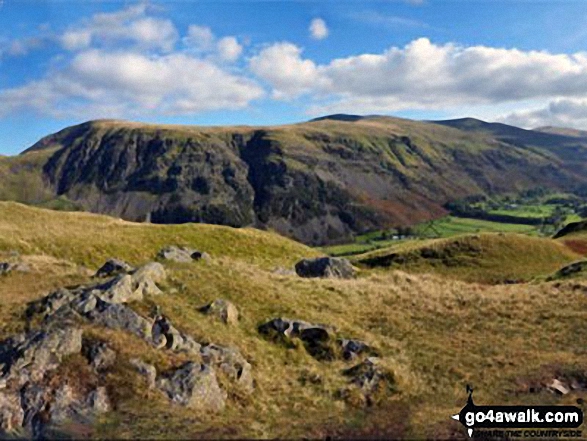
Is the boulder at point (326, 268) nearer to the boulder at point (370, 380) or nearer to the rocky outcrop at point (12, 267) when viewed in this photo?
the boulder at point (370, 380)

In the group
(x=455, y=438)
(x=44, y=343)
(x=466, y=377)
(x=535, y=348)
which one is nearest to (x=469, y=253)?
(x=535, y=348)

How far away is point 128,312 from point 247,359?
7066 millimetres

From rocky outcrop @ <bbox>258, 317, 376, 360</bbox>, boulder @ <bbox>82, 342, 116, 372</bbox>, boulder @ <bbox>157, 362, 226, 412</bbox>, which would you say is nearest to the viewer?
boulder @ <bbox>157, 362, 226, 412</bbox>

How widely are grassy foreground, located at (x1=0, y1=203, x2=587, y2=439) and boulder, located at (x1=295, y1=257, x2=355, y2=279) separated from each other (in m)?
3.96

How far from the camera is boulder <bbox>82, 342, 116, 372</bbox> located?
77.6 feet

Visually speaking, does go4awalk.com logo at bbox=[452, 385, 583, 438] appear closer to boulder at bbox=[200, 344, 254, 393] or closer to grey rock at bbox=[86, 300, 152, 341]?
boulder at bbox=[200, 344, 254, 393]

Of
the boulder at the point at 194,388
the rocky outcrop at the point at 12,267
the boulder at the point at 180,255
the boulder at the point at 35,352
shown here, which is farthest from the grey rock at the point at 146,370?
the boulder at the point at 180,255

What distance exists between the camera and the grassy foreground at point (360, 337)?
22.2 meters

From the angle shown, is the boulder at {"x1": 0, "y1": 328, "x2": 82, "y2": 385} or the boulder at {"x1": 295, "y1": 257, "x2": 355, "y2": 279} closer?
the boulder at {"x1": 0, "y1": 328, "x2": 82, "y2": 385}

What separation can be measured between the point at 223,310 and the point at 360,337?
892 cm

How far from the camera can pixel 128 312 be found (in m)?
27.7

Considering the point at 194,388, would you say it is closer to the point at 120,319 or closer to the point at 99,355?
the point at 99,355

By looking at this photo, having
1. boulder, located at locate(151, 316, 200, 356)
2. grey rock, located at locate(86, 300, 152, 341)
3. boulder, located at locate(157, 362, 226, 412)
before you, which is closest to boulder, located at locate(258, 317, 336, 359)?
boulder, located at locate(151, 316, 200, 356)

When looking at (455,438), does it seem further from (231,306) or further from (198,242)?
(198,242)
